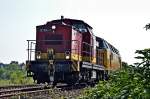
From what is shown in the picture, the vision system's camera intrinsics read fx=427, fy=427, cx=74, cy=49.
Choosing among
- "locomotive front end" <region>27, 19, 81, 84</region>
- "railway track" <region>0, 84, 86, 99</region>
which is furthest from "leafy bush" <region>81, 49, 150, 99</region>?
"locomotive front end" <region>27, 19, 81, 84</region>

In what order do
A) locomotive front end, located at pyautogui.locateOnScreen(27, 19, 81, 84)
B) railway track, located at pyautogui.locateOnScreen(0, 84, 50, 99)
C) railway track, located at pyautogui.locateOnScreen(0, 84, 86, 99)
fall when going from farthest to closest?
locomotive front end, located at pyautogui.locateOnScreen(27, 19, 81, 84) < railway track, located at pyautogui.locateOnScreen(0, 84, 50, 99) < railway track, located at pyautogui.locateOnScreen(0, 84, 86, 99)

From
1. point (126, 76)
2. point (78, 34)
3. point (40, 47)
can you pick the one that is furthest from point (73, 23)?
point (126, 76)

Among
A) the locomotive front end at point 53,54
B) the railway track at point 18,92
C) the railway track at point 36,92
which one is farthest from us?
the locomotive front end at point 53,54

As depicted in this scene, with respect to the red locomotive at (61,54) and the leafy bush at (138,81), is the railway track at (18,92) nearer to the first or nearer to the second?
the red locomotive at (61,54)

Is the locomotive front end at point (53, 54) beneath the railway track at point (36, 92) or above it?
above

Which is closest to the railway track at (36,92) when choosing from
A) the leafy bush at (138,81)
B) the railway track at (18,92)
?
the railway track at (18,92)

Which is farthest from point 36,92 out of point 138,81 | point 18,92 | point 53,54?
point 138,81

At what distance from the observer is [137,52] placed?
481 cm

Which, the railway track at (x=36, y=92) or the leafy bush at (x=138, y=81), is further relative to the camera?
the railway track at (x=36, y=92)

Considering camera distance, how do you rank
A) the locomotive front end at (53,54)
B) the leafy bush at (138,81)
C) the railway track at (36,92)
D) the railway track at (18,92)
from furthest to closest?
the locomotive front end at (53,54) < the railway track at (18,92) < the railway track at (36,92) < the leafy bush at (138,81)

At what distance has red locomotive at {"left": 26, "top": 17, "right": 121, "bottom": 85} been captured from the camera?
2192 centimetres

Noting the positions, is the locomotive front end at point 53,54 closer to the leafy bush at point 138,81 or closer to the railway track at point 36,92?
the railway track at point 36,92

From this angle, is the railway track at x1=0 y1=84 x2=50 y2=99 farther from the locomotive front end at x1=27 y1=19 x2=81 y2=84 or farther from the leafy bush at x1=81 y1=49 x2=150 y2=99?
the leafy bush at x1=81 y1=49 x2=150 y2=99

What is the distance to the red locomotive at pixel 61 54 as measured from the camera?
2192 cm
